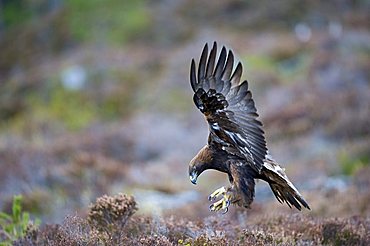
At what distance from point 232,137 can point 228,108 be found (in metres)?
0.25

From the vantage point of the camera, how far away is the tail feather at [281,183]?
17.5ft

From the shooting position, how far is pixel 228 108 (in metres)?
5.18

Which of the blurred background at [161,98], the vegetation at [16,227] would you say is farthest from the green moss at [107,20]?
the vegetation at [16,227]

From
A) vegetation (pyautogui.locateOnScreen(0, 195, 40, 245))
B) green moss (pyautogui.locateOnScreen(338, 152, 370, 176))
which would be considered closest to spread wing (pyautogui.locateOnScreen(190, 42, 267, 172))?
vegetation (pyautogui.locateOnScreen(0, 195, 40, 245))

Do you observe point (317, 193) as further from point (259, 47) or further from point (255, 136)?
point (259, 47)

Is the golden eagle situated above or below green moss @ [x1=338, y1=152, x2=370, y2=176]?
below

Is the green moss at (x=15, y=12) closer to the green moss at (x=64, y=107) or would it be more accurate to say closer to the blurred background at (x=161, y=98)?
the blurred background at (x=161, y=98)

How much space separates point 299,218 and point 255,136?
153 centimetres

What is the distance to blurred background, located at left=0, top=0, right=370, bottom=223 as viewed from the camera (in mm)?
11578

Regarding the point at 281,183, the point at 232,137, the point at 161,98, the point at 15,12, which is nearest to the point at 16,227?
the point at 232,137

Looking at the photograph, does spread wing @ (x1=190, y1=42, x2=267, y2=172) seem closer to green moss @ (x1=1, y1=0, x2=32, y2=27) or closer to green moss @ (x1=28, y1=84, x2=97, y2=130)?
green moss @ (x1=28, y1=84, x2=97, y2=130)

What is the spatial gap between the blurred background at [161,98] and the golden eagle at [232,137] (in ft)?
8.86

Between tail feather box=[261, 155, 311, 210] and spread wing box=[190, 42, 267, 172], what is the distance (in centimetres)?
15

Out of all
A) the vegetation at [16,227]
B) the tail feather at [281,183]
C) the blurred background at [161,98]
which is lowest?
the tail feather at [281,183]
